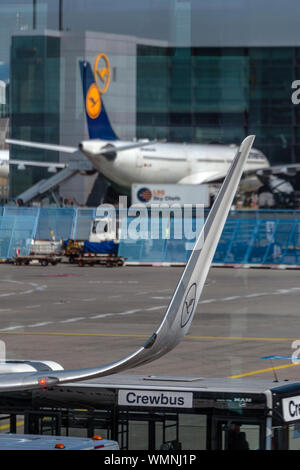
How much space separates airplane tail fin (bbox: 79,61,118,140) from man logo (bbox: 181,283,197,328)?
4.23m

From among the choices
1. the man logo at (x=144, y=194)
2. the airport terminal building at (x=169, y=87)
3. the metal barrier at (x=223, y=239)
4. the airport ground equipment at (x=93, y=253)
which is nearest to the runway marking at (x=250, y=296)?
the metal barrier at (x=223, y=239)

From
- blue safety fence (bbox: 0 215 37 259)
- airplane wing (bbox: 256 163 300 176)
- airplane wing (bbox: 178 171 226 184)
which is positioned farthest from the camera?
airplane wing (bbox: 178 171 226 184)

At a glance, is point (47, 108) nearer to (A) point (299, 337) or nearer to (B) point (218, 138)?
(B) point (218, 138)

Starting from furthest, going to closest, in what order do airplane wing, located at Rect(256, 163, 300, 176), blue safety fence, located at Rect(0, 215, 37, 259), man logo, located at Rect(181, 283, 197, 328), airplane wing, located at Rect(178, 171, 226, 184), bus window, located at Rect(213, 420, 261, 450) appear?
airplane wing, located at Rect(178, 171, 226, 184) < blue safety fence, located at Rect(0, 215, 37, 259) < airplane wing, located at Rect(256, 163, 300, 176) < bus window, located at Rect(213, 420, 261, 450) < man logo, located at Rect(181, 283, 197, 328)

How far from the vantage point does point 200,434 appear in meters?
11.4

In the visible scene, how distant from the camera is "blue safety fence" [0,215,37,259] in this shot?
13695mm

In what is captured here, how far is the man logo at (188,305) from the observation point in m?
8.77

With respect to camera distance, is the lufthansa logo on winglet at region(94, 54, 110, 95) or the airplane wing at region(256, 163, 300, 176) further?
the airplane wing at region(256, 163, 300, 176)

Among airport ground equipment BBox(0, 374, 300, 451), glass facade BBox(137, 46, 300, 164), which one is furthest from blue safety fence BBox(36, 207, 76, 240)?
airport ground equipment BBox(0, 374, 300, 451)

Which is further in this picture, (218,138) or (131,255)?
(131,255)

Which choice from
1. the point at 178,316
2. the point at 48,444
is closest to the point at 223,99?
the point at 178,316

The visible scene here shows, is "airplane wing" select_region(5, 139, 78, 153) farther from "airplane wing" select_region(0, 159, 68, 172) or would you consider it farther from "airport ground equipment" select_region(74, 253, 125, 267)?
"airport ground equipment" select_region(74, 253, 125, 267)
